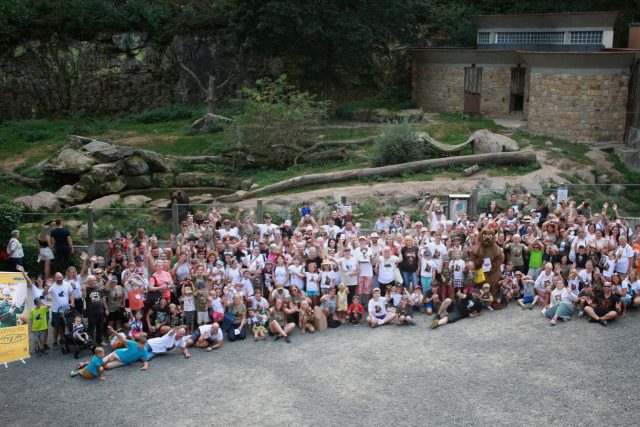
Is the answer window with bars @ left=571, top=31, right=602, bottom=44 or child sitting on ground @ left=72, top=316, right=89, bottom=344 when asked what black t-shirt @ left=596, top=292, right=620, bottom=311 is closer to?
child sitting on ground @ left=72, top=316, right=89, bottom=344

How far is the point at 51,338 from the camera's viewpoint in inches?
594

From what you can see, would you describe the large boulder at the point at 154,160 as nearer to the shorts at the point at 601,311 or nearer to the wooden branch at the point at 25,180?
the wooden branch at the point at 25,180

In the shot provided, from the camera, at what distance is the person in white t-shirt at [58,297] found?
47.5 ft

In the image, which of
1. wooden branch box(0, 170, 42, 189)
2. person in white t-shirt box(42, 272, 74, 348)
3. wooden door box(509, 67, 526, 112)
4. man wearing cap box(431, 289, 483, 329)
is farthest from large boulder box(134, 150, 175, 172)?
wooden door box(509, 67, 526, 112)

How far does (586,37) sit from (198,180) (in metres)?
16.9

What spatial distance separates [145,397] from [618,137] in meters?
22.7

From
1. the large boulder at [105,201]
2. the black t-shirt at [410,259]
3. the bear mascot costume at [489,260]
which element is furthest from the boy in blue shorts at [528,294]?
the large boulder at [105,201]

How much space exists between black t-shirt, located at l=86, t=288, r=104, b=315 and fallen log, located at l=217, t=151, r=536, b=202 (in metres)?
9.66

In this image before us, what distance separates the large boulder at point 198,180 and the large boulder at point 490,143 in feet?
29.5

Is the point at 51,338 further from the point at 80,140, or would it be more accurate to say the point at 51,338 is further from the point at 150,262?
the point at 80,140

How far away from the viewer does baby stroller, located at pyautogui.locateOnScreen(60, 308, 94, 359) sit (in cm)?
1430

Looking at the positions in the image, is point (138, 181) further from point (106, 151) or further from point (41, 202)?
point (41, 202)

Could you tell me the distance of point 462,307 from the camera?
1523cm

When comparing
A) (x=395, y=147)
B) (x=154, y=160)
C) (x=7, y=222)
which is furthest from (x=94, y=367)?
(x=395, y=147)
